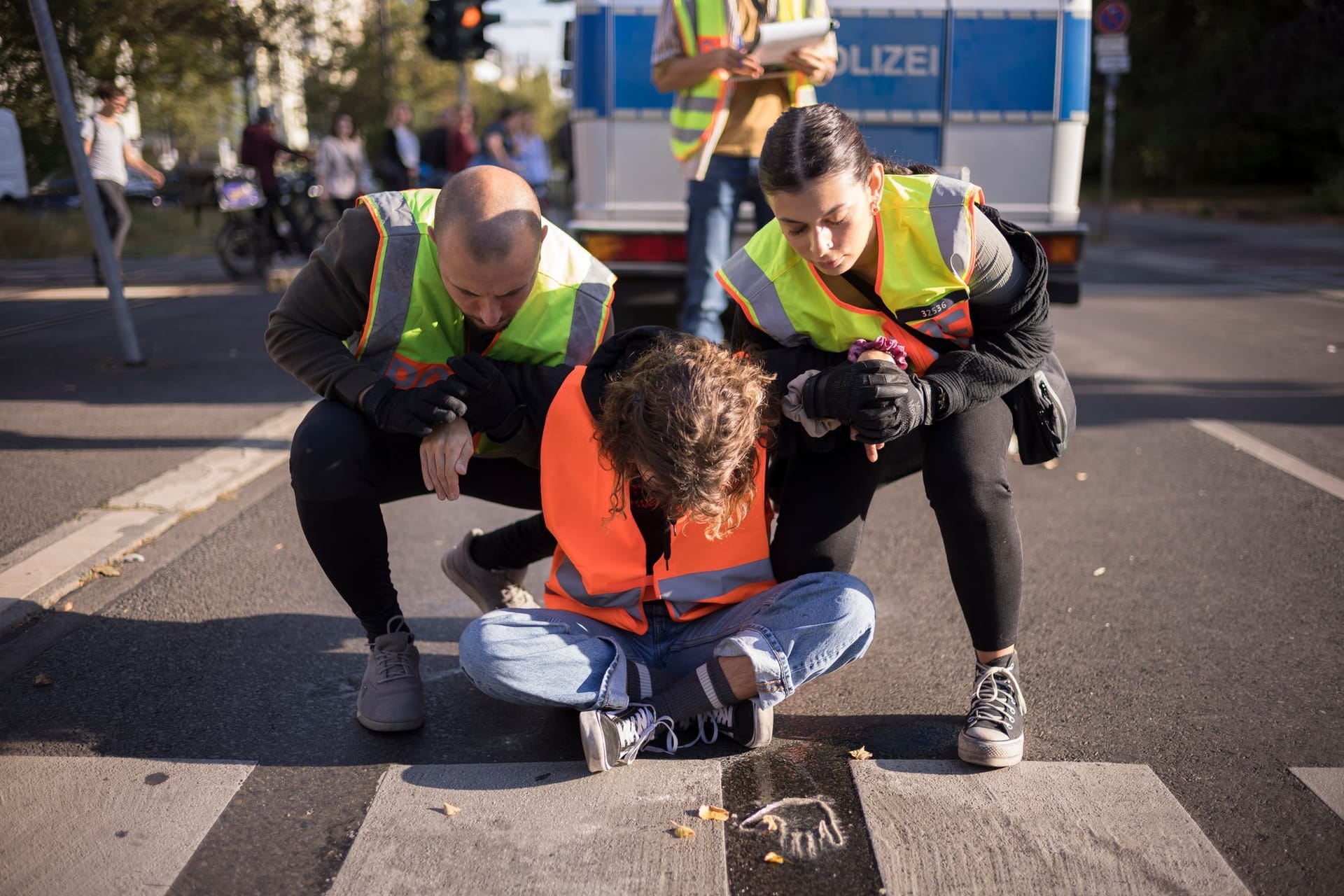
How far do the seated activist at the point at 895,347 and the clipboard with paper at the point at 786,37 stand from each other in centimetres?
202

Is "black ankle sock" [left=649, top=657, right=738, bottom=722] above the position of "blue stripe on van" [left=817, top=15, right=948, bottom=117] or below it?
below

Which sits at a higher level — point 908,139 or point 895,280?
point 908,139

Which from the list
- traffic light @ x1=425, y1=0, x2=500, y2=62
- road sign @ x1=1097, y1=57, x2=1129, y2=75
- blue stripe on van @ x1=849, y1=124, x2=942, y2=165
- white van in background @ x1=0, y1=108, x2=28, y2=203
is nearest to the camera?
blue stripe on van @ x1=849, y1=124, x2=942, y2=165

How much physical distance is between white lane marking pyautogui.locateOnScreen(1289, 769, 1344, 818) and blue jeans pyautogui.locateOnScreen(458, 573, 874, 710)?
0.95m

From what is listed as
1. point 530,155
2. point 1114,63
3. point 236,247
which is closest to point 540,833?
point 236,247

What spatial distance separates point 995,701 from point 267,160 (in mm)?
10931

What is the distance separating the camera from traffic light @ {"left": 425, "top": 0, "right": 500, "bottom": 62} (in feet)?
36.0

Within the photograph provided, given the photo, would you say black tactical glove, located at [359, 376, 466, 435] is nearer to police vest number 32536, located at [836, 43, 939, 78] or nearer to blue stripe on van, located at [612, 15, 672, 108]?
blue stripe on van, located at [612, 15, 672, 108]

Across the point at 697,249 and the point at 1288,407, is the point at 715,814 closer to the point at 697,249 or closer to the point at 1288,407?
the point at 697,249

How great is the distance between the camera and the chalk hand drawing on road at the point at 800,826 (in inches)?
87.7

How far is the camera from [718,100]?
489 centimetres

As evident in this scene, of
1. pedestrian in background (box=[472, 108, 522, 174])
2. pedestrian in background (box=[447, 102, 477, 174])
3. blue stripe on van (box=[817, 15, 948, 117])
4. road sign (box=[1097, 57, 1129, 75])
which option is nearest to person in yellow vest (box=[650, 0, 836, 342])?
blue stripe on van (box=[817, 15, 948, 117])

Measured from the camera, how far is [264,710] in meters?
2.80

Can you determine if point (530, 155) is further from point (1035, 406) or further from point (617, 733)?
point (617, 733)
